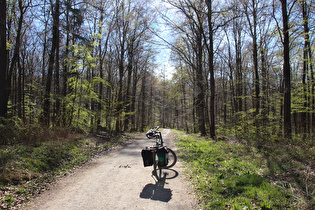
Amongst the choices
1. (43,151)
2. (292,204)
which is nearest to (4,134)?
(43,151)

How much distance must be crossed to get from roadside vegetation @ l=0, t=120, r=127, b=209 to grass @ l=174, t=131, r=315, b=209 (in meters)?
4.02

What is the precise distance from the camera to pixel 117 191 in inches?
172

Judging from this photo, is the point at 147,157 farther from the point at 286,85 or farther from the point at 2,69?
the point at 286,85

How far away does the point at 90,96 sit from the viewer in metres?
12.5

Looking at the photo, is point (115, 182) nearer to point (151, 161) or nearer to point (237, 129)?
point (151, 161)

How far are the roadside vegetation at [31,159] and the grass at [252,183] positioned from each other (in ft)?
13.2

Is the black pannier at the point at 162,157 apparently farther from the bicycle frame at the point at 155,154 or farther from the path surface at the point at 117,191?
the path surface at the point at 117,191

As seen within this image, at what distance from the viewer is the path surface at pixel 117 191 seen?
3732mm

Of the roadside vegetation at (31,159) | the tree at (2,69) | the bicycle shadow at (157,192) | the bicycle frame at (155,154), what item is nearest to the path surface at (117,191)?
the bicycle shadow at (157,192)

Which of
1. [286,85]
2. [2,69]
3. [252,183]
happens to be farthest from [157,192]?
[286,85]

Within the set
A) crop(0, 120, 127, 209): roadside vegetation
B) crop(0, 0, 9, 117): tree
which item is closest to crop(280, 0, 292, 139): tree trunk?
crop(0, 120, 127, 209): roadside vegetation

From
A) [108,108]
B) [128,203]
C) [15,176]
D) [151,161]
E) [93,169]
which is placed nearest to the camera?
[128,203]

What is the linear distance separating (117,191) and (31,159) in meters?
3.33

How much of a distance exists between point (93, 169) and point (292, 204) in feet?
18.1
